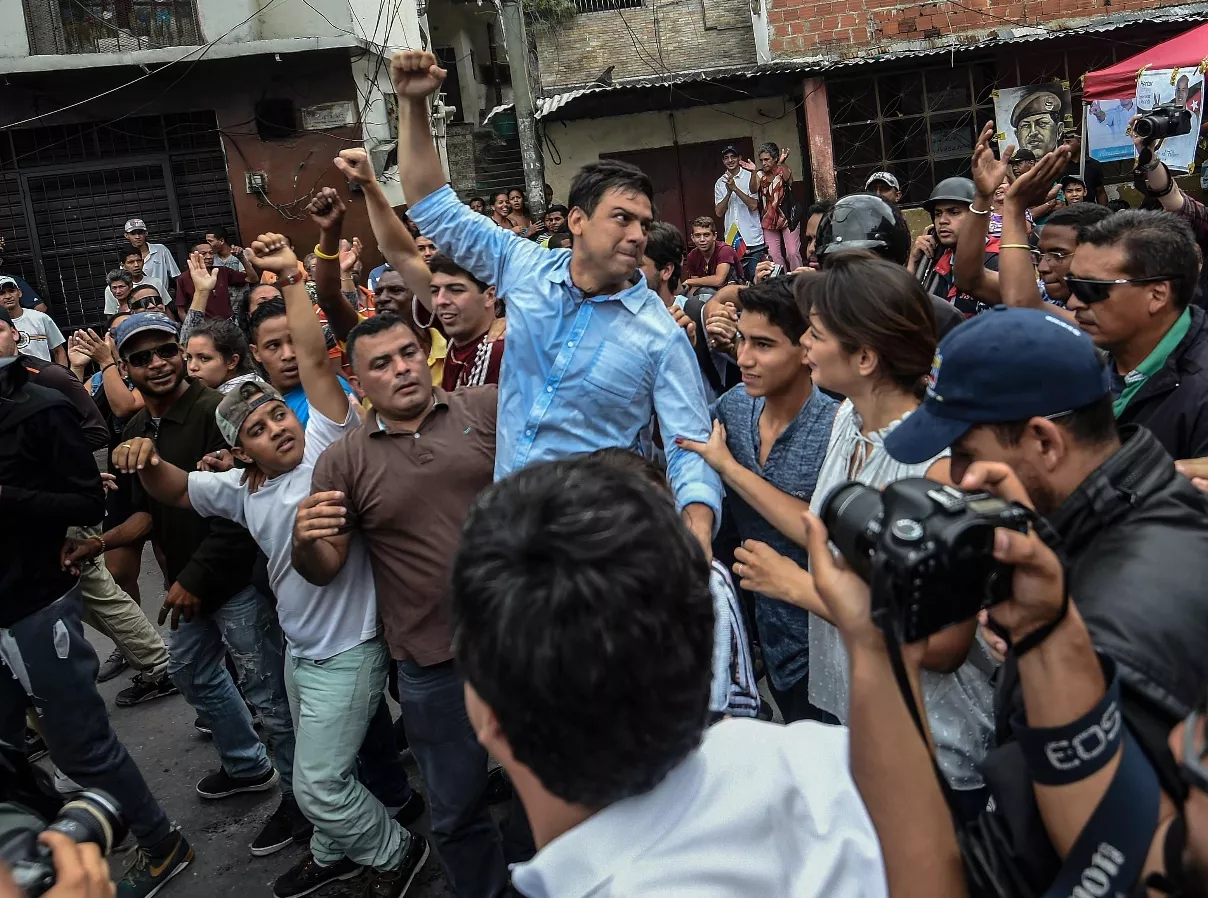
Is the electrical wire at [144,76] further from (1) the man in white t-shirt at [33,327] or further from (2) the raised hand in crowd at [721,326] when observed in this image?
(2) the raised hand in crowd at [721,326]

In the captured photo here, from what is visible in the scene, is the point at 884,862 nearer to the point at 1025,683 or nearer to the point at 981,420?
the point at 1025,683

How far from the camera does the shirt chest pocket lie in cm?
296

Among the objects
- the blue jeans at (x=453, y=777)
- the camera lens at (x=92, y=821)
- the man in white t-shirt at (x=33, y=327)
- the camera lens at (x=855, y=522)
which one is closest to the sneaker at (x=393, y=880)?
the blue jeans at (x=453, y=777)

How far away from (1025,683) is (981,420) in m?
0.56

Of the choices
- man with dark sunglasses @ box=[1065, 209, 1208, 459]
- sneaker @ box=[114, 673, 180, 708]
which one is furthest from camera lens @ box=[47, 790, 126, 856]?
sneaker @ box=[114, 673, 180, 708]

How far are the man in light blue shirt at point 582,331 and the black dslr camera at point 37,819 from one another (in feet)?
4.80

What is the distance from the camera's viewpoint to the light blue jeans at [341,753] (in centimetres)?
321

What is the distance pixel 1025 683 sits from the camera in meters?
1.26

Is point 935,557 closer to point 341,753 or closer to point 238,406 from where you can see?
point 341,753

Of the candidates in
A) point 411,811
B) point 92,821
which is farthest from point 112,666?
point 92,821

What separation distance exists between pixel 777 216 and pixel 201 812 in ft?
25.7

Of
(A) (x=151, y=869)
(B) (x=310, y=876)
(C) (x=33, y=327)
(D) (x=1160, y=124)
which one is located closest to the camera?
(B) (x=310, y=876)

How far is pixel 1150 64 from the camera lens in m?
9.53

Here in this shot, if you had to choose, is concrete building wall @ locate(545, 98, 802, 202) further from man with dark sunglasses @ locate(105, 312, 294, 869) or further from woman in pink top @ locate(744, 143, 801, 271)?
man with dark sunglasses @ locate(105, 312, 294, 869)
